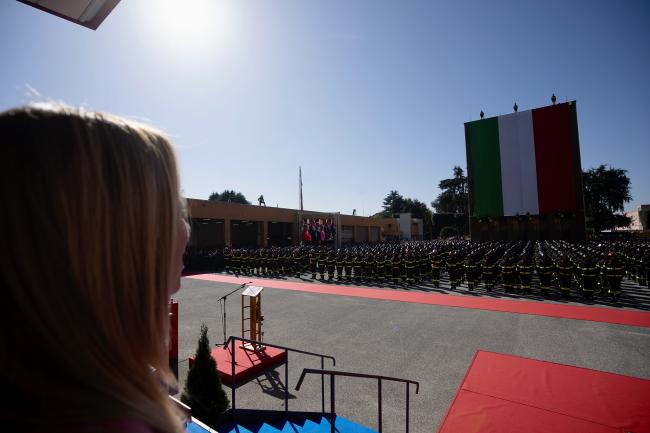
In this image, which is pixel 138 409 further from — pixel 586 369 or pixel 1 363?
pixel 586 369

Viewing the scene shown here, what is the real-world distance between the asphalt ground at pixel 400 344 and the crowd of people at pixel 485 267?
1090 mm

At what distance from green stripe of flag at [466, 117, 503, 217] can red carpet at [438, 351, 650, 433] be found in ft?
101

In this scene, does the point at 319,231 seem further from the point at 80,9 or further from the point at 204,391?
the point at 80,9

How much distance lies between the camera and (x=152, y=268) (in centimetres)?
67

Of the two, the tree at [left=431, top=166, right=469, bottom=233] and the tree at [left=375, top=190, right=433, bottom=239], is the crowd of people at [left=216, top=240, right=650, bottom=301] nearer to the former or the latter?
the tree at [left=431, top=166, right=469, bottom=233]

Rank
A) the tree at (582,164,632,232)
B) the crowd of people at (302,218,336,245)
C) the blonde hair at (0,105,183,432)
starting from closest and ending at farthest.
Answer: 1. the blonde hair at (0,105,183,432)
2. the crowd of people at (302,218,336,245)
3. the tree at (582,164,632,232)

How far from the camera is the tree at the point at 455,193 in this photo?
221ft

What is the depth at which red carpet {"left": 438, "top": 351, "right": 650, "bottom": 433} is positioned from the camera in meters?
4.38

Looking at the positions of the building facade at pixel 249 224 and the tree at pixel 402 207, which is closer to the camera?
the building facade at pixel 249 224

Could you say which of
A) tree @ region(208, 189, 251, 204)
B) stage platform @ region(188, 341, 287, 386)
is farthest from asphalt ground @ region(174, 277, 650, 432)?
tree @ region(208, 189, 251, 204)

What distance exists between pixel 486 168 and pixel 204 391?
119 feet

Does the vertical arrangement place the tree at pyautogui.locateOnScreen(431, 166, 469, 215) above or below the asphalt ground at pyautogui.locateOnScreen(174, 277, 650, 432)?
above

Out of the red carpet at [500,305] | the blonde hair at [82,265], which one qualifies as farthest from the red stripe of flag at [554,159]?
the blonde hair at [82,265]

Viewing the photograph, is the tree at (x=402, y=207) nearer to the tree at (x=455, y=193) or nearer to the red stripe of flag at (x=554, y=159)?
the tree at (x=455, y=193)
